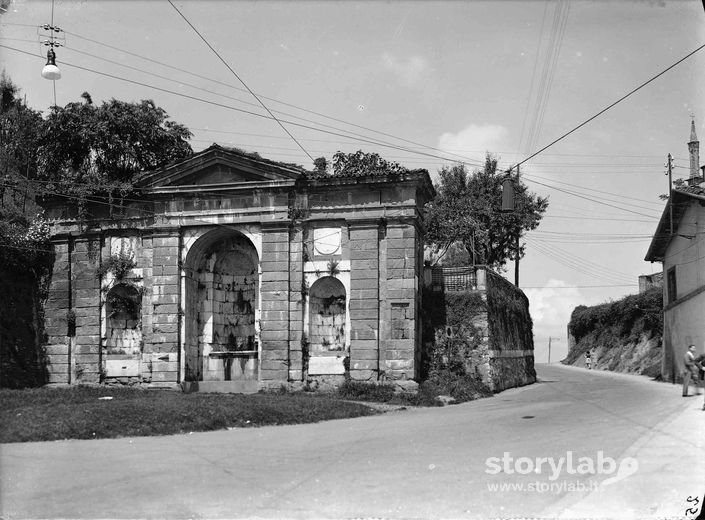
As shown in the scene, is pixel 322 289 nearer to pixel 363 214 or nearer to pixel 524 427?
pixel 363 214

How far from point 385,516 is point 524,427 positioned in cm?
666

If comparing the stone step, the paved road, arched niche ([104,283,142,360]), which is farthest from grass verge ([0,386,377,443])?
arched niche ([104,283,142,360])

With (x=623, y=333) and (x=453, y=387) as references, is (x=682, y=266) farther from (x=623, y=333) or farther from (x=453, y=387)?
(x=623, y=333)

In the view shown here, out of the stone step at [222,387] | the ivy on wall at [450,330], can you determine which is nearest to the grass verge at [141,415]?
the stone step at [222,387]

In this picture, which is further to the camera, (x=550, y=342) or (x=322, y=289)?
(x=550, y=342)

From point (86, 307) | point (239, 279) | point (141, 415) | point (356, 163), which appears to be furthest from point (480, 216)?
point (141, 415)

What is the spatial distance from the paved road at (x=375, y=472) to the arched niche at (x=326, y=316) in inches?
336

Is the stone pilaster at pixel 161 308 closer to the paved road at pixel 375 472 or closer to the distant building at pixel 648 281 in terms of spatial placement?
the paved road at pixel 375 472

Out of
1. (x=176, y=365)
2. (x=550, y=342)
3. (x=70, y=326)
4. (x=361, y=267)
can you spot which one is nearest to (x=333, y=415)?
(x=361, y=267)

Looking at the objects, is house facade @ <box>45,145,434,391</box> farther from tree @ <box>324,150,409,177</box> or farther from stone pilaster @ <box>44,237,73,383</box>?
tree @ <box>324,150,409,177</box>

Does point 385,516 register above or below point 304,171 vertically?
below

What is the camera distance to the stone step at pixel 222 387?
78.7 ft

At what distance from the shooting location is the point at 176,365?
23750mm

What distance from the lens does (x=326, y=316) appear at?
2359cm
